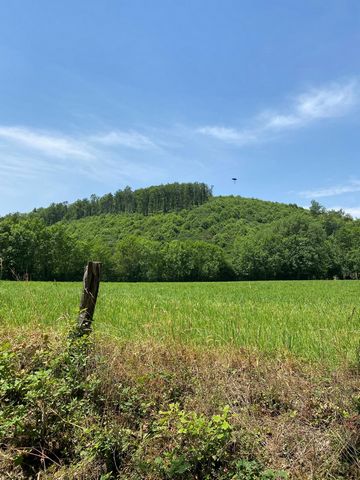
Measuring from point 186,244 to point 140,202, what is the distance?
190 feet

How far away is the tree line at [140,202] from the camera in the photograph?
137 metres

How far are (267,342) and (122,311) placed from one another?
3778mm

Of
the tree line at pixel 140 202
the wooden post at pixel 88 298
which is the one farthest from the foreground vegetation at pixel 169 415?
the tree line at pixel 140 202

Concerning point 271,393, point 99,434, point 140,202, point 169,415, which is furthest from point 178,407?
point 140,202

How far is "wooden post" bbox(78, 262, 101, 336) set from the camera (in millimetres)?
4688

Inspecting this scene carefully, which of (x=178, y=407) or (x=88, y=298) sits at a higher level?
(x=88, y=298)

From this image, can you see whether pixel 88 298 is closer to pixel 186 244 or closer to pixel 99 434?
pixel 99 434

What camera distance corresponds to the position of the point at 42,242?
69125 mm

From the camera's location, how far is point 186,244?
87.6 m

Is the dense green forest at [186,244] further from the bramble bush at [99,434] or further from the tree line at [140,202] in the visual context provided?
the bramble bush at [99,434]

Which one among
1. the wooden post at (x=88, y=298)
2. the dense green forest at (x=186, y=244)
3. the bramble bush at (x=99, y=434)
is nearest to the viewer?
the bramble bush at (x=99, y=434)

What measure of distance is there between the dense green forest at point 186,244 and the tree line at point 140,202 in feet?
2.75

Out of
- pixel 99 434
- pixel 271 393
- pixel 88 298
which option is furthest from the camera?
pixel 88 298

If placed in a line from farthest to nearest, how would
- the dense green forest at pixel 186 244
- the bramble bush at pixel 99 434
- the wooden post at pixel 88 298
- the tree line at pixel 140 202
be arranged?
the tree line at pixel 140 202 < the dense green forest at pixel 186 244 < the wooden post at pixel 88 298 < the bramble bush at pixel 99 434
